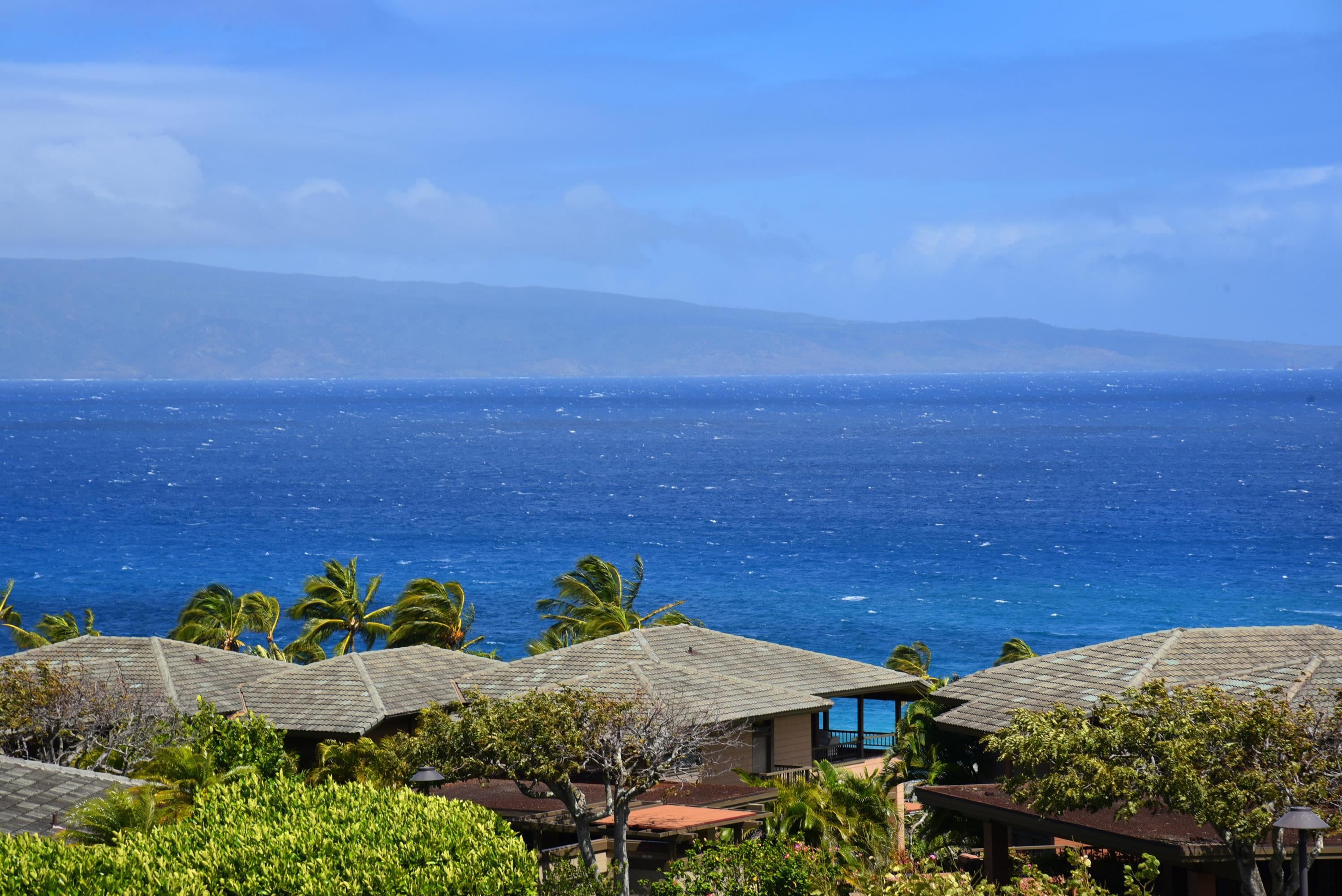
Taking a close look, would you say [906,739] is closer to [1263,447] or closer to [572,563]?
[572,563]

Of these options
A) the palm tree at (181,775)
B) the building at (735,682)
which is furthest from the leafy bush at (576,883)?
the building at (735,682)

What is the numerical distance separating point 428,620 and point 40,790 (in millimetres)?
23371

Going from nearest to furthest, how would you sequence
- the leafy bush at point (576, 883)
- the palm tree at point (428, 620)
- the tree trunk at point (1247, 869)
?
the tree trunk at point (1247, 869) → the leafy bush at point (576, 883) → the palm tree at point (428, 620)

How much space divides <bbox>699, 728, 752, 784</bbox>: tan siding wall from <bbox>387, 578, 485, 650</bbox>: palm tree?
53.7 ft

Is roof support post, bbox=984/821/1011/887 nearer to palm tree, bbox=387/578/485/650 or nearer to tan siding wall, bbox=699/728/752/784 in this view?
tan siding wall, bbox=699/728/752/784

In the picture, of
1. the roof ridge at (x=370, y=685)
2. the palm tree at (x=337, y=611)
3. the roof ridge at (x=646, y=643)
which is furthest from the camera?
the palm tree at (x=337, y=611)

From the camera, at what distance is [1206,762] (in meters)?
16.3

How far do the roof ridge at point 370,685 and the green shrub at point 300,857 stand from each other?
1256 cm

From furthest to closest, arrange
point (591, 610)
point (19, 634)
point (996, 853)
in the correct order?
point (19, 634) → point (591, 610) → point (996, 853)

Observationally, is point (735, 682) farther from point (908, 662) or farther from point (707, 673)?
point (908, 662)

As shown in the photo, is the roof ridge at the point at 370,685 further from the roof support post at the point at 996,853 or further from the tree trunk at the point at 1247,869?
the tree trunk at the point at 1247,869

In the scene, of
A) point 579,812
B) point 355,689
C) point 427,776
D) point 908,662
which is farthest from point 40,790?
point 908,662

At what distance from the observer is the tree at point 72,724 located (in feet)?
→ 80.8

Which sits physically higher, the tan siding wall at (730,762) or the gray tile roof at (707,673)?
the gray tile roof at (707,673)
